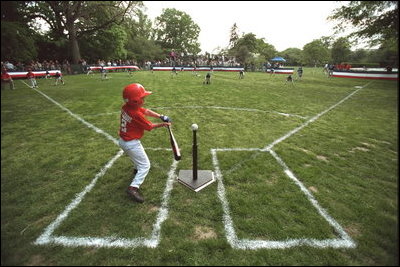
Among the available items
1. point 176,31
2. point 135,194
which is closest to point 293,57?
point 176,31

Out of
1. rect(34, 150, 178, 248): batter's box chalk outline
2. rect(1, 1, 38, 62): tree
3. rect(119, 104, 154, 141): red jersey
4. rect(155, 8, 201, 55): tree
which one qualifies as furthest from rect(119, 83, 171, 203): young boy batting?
rect(155, 8, 201, 55): tree

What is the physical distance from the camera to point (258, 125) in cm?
809

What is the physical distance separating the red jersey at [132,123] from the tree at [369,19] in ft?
85.3

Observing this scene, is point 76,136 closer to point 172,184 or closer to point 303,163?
point 172,184

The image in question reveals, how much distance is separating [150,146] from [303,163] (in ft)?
13.8

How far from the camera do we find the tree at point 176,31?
7138 cm

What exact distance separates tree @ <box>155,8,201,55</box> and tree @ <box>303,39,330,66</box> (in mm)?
43630

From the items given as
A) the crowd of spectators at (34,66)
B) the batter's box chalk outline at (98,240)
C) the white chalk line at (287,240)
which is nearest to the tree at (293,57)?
the crowd of spectators at (34,66)

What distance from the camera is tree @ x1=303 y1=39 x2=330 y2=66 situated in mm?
76500

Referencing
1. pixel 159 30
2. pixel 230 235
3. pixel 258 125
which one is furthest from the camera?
pixel 159 30

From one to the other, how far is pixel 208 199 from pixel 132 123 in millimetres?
2009

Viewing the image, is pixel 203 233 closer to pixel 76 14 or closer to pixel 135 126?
pixel 135 126

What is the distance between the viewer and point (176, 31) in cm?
7194

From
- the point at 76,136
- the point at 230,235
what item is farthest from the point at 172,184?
the point at 76,136
